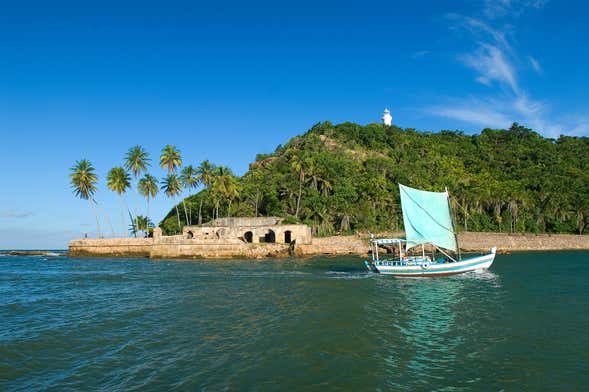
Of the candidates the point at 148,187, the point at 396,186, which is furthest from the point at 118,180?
the point at 396,186

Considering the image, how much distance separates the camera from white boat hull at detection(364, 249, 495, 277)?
3716cm

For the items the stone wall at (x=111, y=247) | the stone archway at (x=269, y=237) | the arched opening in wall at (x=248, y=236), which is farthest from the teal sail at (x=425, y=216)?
the stone wall at (x=111, y=247)

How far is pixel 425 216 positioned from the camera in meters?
36.6

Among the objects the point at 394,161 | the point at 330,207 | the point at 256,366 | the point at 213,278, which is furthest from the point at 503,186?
the point at 256,366

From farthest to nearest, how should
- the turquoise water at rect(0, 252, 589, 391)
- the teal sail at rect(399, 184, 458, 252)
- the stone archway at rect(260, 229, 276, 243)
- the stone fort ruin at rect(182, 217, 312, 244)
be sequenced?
the stone archway at rect(260, 229, 276, 243) → the stone fort ruin at rect(182, 217, 312, 244) → the teal sail at rect(399, 184, 458, 252) → the turquoise water at rect(0, 252, 589, 391)

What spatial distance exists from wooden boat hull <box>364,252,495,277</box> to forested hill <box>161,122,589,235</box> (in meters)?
31.6

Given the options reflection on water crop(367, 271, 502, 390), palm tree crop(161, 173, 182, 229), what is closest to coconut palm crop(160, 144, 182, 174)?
palm tree crop(161, 173, 182, 229)

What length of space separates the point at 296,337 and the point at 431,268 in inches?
953

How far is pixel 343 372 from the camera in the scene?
12.5 m

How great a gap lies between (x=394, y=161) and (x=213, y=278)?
253ft

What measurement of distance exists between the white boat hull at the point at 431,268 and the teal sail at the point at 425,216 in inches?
76.2

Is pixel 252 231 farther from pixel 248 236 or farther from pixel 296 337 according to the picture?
pixel 296 337

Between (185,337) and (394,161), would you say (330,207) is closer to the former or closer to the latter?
(394,161)

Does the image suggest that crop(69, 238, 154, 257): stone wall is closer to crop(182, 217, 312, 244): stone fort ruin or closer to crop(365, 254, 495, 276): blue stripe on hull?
crop(182, 217, 312, 244): stone fort ruin
